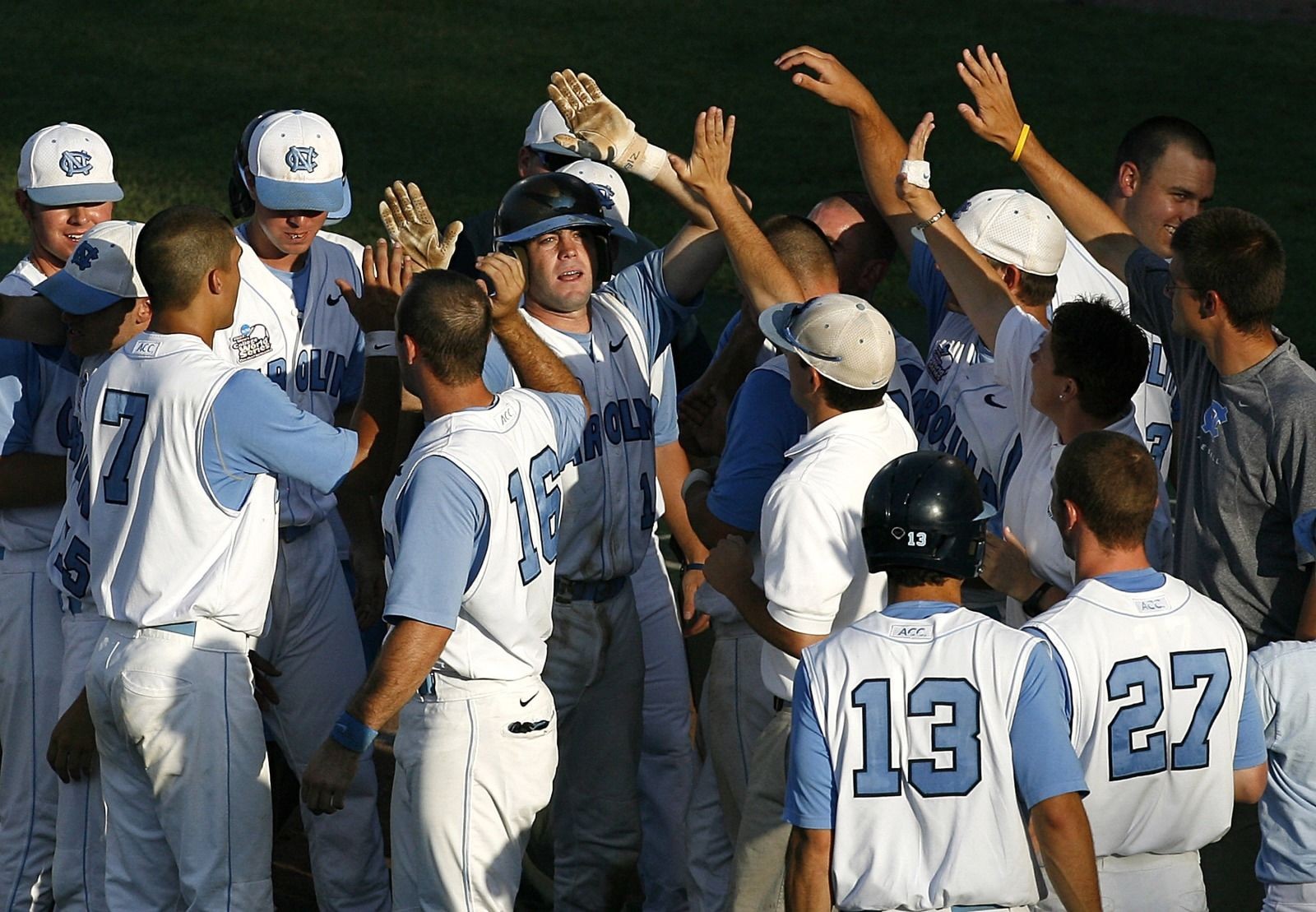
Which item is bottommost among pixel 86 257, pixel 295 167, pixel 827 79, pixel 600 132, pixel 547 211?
pixel 86 257

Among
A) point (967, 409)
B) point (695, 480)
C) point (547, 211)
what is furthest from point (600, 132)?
point (967, 409)

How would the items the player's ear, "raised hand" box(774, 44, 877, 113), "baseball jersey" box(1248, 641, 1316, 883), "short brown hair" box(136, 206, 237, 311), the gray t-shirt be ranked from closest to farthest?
"baseball jersey" box(1248, 641, 1316, 883) → the gray t-shirt → "short brown hair" box(136, 206, 237, 311) → "raised hand" box(774, 44, 877, 113) → the player's ear

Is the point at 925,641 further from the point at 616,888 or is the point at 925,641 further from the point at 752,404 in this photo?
the point at 616,888

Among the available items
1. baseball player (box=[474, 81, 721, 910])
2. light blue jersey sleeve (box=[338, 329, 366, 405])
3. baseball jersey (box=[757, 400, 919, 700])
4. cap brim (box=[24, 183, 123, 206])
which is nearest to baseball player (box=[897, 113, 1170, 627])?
baseball jersey (box=[757, 400, 919, 700])

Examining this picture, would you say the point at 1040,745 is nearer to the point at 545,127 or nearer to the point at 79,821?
the point at 79,821

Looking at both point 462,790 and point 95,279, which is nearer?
point 462,790

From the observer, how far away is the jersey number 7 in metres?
3.71

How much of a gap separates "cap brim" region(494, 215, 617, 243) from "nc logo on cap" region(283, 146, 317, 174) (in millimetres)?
629

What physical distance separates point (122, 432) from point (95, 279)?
58 centimetres

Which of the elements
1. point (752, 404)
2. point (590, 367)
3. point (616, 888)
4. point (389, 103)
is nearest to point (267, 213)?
point (590, 367)

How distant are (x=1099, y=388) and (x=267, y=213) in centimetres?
233

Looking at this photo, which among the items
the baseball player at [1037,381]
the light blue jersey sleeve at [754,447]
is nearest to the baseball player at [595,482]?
the light blue jersey sleeve at [754,447]

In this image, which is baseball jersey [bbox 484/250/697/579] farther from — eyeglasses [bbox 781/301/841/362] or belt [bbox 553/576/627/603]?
eyeglasses [bbox 781/301/841/362]

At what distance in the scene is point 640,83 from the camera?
18953 mm
